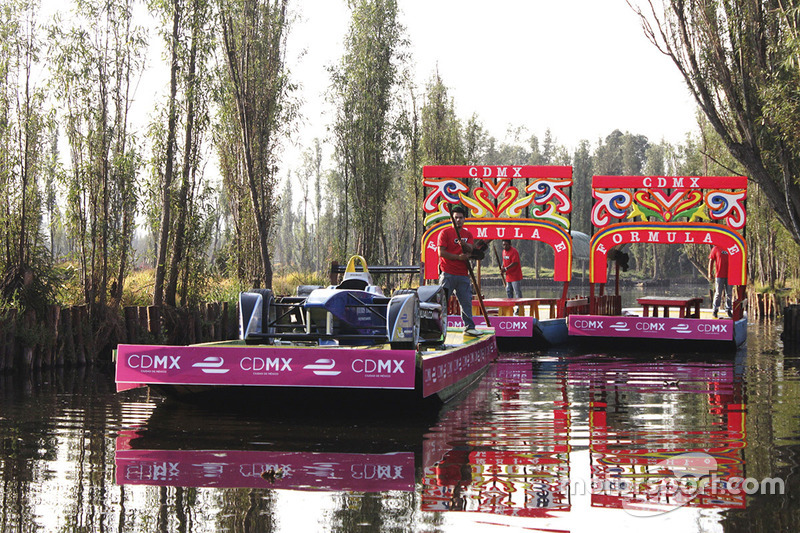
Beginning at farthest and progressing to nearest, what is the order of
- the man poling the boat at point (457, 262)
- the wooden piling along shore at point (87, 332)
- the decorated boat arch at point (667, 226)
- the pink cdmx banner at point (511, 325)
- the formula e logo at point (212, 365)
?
the pink cdmx banner at point (511, 325) → the decorated boat arch at point (667, 226) → the wooden piling along shore at point (87, 332) → the man poling the boat at point (457, 262) → the formula e logo at point (212, 365)

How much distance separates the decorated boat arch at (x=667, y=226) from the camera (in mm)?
16938

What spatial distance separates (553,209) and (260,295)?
9450mm

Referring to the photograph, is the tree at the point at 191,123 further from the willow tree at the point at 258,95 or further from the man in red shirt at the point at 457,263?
the man in red shirt at the point at 457,263

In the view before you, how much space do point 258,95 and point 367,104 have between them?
861cm

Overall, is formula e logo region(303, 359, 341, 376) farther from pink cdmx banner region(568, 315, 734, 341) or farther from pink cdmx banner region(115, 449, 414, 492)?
pink cdmx banner region(568, 315, 734, 341)

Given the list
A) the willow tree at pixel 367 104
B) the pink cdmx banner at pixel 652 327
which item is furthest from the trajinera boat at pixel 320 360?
the willow tree at pixel 367 104

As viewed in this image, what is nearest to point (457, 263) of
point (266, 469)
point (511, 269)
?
point (266, 469)

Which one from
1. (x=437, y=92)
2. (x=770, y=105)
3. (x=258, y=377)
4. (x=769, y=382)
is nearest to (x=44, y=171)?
(x=258, y=377)

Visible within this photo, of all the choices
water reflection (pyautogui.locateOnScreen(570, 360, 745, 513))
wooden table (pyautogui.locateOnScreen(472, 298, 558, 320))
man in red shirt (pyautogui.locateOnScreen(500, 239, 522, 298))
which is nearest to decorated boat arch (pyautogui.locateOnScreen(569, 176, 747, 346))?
wooden table (pyautogui.locateOnScreen(472, 298, 558, 320))

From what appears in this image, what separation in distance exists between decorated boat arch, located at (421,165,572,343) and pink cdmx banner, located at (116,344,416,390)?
371 inches

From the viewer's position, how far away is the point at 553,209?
1812 centimetres

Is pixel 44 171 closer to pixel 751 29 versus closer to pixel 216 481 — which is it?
pixel 216 481

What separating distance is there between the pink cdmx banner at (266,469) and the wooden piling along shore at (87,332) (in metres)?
6.74

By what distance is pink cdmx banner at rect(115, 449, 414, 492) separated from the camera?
6090mm
